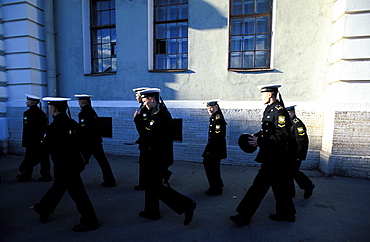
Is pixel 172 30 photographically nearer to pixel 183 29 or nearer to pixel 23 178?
pixel 183 29

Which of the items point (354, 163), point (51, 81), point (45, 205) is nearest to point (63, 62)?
point (51, 81)

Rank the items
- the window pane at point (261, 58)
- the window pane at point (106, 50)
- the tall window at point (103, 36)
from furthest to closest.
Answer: the window pane at point (106, 50) < the tall window at point (103, 36) < the window pane at point (261, 58)

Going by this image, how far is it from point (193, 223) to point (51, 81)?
6.42 metres

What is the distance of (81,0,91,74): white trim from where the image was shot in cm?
695

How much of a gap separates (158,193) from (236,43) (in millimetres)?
4680

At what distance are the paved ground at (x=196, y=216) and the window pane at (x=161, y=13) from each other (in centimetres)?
453

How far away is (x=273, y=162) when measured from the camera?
9.75 feet

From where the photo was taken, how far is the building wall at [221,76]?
4.98 metres

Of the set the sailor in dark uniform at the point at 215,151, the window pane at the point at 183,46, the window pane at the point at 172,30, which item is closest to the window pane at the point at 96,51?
the window pane at the point at 172,30

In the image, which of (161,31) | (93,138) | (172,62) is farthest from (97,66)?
(93,138)

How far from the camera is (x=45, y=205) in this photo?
3.10 meters

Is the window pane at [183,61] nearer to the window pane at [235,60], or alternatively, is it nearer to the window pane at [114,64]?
the window pane at [235,60]

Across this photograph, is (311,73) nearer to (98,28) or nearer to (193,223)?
(193,223)

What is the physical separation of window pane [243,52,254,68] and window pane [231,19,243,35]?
594 millimetres
